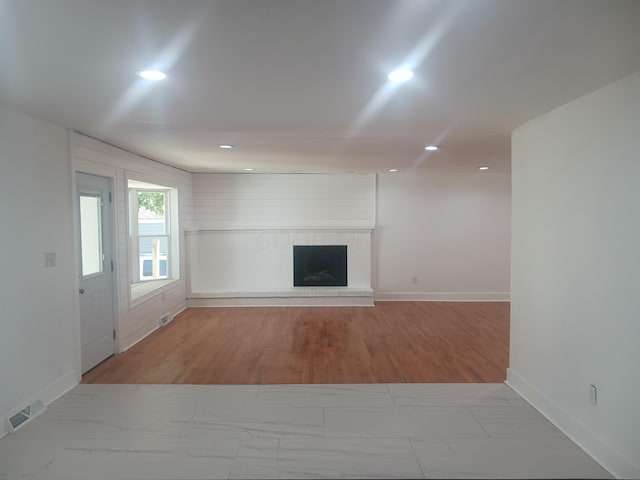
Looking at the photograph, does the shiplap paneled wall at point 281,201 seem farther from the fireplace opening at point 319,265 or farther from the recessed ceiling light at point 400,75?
the recessed ceiling light at point 400,75

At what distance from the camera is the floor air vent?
274 centimetres

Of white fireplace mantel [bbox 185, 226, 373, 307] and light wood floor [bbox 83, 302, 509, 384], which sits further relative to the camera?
white fireplace mantel [bbox 185, 226, 373, 307]

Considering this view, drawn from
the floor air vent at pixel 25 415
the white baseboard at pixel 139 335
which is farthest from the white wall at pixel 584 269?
the white baseboard at pixel 139 335

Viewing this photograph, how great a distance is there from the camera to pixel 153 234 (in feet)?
20.1

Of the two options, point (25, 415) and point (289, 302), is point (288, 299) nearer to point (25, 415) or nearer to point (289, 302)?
point (289, 302)

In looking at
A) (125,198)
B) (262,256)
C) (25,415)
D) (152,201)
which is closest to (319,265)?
(262,256)

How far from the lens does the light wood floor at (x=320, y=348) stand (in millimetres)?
3754

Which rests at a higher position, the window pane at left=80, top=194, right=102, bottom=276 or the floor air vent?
the window pane at left=80, top=194, right=102, bottom=276

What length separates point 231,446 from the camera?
2.59 meters

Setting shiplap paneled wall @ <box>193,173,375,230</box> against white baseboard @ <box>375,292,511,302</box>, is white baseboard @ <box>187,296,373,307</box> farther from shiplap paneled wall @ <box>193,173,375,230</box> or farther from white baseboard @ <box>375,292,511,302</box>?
shiplap paneled wall @ <box>193,173,375,230</box>

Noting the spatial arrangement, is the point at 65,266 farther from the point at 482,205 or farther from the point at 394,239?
the point at 482,205

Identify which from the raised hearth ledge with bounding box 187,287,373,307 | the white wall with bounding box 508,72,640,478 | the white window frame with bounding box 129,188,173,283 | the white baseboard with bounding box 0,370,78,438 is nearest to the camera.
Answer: the white wall with bounding box 508,72,640,478

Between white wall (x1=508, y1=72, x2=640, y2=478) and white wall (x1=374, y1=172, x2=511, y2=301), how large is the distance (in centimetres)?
359

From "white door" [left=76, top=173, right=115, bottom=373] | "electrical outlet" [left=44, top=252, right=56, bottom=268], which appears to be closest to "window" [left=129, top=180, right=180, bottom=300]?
"white door" [left=76, top=173, right=115, bottom=373]
